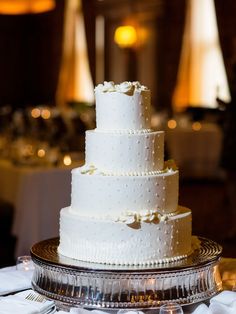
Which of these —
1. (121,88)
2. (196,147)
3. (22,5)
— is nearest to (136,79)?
(196,147)

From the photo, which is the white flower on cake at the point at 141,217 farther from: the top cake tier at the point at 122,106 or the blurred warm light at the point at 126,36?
the blurred warm light at the point at 126,36

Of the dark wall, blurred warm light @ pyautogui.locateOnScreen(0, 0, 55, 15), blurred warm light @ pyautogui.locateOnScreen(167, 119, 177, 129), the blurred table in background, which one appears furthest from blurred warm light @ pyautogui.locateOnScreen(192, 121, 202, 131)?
the dark wall

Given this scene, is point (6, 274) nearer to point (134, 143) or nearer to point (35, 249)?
point (35, 249)

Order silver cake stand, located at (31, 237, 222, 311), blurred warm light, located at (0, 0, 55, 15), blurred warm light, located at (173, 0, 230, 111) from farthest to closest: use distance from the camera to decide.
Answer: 1. blurred warm light, located at (173, 0, 230, 111)
2. blurred warm light, located at (0, 0, 55, 15)
3. silver cake stand, located at (31, 237, 222, 311)

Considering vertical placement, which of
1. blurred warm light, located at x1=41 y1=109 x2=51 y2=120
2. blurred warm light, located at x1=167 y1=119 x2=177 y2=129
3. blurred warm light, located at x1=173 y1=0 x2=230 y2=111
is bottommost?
blurred warm light, located at x1=167 y1=119 x2=177 y2=129

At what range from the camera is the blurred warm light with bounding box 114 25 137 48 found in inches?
492

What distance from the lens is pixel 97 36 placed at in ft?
44.9

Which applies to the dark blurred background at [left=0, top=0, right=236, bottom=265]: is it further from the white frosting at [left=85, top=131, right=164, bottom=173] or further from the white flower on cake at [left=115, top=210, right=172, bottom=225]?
the white flower on cake at [left=115, top=210, right=172, bottom=225]

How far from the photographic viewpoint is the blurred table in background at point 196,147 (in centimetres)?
974

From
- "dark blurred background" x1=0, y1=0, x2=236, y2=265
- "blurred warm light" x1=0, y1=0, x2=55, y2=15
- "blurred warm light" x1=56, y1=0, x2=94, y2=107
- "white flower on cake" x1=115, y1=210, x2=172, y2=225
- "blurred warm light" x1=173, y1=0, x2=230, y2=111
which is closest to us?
"white flower on cake" x1=115, y1=210, x2=172, y2=225

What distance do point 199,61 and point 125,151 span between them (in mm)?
10142

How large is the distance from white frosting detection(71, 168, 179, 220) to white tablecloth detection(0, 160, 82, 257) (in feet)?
10.1

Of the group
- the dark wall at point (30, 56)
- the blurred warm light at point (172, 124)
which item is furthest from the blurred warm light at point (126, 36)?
the blurred warm light at point (172, 124)

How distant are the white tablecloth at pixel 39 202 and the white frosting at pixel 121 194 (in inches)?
122
